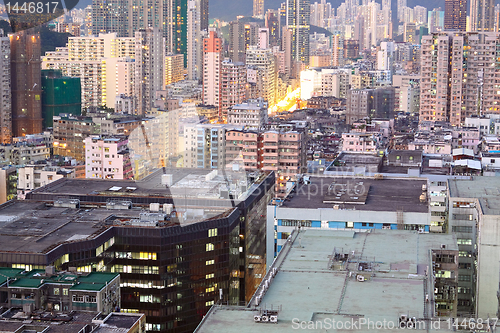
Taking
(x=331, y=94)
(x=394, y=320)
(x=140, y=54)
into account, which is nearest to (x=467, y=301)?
(x=394, y=320)

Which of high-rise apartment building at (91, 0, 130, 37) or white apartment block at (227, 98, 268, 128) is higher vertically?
high-rise apartment building at (91, 0, 130, 37)

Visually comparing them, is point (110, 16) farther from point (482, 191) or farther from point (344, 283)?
point (344, 283)

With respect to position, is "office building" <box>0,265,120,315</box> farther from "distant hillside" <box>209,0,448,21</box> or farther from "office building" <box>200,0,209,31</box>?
"distant hillside" <box>209,0,448,21</box>

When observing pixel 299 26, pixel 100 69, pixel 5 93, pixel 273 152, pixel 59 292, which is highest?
pixel 299 26

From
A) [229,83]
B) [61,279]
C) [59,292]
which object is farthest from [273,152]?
[229,83]

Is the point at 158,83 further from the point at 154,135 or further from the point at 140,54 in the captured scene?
the point at 154,135

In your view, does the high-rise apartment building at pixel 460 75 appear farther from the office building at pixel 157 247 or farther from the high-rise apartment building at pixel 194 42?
the high-rise apartment building at pixel 194 42

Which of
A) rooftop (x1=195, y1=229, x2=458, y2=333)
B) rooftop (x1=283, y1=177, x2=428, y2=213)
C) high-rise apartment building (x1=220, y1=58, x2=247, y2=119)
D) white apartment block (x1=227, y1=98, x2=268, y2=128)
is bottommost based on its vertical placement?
rooftop (x1=195, y1=229, x2=458, y2=333)

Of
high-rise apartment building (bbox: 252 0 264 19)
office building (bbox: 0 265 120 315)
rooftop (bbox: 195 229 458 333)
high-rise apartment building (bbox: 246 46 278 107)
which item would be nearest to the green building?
high-rise apartment building (bbox: 246 46 278 107)
